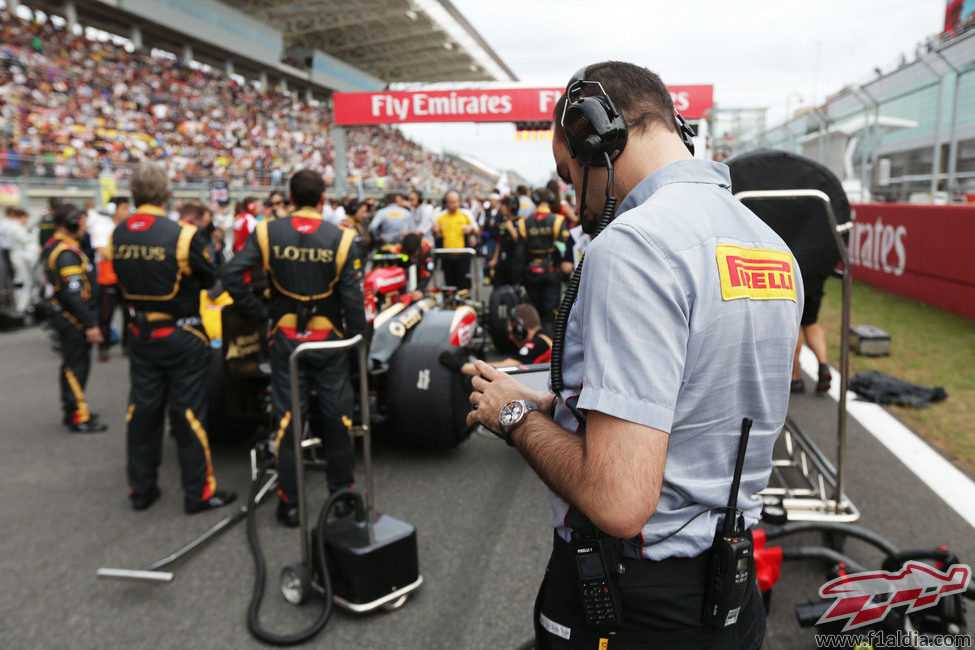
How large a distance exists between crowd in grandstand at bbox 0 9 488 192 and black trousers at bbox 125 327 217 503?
39.3ft

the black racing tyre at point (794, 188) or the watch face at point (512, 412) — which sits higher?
the black racing tyre at point (794, 188)

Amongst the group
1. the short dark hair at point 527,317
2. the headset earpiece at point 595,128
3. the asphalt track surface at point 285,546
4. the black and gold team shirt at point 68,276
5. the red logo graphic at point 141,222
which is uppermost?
the headset earpiece at point 595,128

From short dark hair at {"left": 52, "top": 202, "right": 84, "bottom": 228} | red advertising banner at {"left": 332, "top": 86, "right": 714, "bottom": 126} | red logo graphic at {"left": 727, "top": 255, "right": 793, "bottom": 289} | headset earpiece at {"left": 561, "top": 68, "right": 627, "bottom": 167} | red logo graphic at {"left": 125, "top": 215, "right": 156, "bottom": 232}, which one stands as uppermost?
red advertising banner at {"left": 332, "top": 86, "right": 714, "bottom": 126}

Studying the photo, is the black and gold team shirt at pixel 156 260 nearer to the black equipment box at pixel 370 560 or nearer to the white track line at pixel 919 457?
the black equipment box at pixel 370 560

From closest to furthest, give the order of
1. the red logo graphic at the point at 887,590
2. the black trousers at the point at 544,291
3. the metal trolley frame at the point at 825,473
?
the red logo graphic at the point at 887,590
the metal trolley frame at the point at 825,473
the black trousers at the point at 544,291

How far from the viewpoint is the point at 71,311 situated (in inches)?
206

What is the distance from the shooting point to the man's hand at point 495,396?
1317 mm

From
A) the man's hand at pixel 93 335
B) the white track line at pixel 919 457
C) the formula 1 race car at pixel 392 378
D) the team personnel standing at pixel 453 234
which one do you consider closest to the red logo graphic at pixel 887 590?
the white track line at pixel 919 457

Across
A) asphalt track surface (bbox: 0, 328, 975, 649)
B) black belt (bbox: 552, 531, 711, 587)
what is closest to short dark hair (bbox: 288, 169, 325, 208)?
asphalt track surface (bbox: 0, 328, 975, 649)

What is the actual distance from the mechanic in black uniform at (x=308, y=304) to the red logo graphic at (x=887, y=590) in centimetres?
244

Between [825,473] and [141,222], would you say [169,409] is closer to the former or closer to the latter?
[141,222]

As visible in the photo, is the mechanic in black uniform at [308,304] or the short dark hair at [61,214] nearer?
the mechanic in black uniform at [308,304]

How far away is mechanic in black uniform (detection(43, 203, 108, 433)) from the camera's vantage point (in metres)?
5.21

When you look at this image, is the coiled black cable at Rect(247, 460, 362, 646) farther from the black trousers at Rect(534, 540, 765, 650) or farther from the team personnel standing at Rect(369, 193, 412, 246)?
the team personnel standing at Rect(369, 193, 412, 246)
